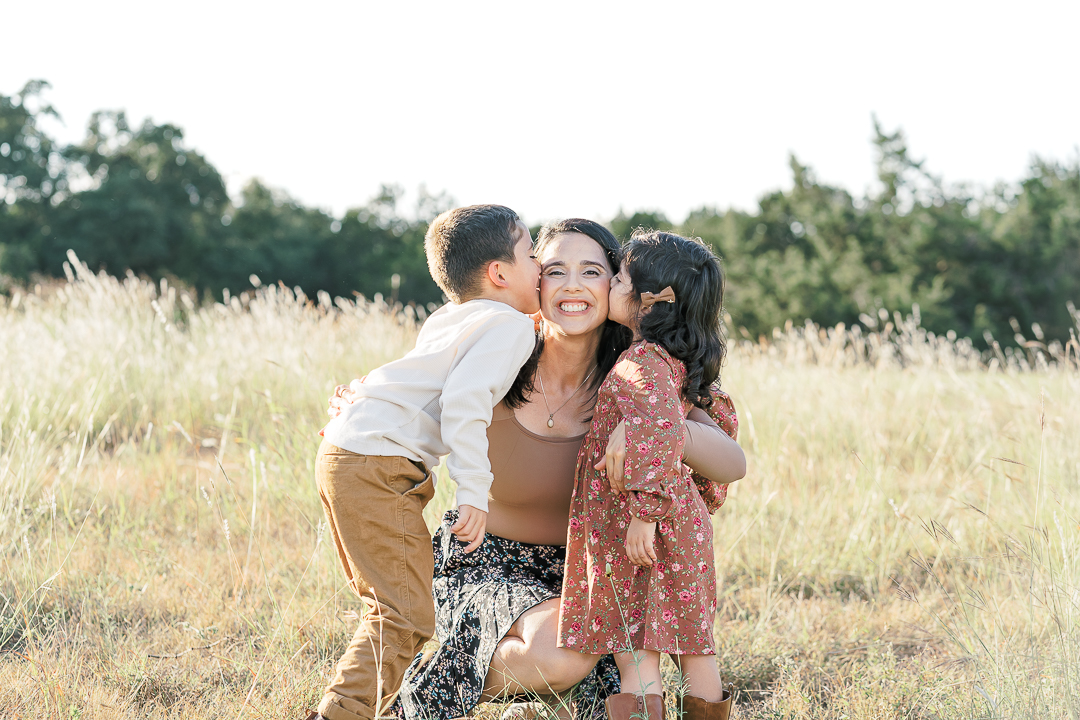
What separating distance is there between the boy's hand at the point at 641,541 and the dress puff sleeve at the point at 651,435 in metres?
0.02

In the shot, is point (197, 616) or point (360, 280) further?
point (360, 280)

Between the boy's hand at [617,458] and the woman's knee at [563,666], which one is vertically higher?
the boy's hand at [617,458]

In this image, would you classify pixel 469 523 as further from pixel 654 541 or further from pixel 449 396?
pixel 654 541

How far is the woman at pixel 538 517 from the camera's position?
209 centimetres

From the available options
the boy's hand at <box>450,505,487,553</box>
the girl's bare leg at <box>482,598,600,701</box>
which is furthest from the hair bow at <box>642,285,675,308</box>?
the girl's bare leg at <box>482,598,600,701</box>

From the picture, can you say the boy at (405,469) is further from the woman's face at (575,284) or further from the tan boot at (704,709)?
the tan boot at (704,709)

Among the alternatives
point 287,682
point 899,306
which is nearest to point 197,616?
point 287,682

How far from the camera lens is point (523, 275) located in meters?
2.22

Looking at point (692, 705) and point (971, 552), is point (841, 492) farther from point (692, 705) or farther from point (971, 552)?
point (692, 705)

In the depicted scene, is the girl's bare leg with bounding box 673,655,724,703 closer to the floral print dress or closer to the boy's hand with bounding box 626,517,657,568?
the floral print dress

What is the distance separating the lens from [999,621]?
2.13m

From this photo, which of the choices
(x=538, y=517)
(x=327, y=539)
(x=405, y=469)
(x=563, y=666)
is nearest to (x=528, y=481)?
(x=538, y=517)

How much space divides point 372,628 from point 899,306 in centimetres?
2221

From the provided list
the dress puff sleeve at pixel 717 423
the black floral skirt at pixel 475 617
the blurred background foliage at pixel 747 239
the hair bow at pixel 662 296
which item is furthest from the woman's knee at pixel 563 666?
the blurred background foliage at pixel 747 239
